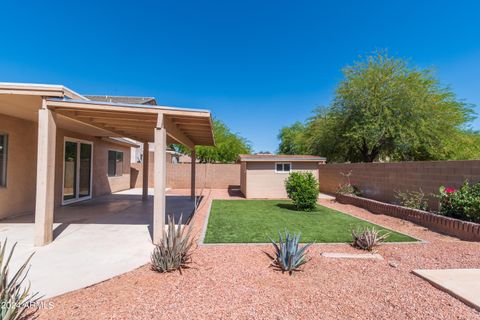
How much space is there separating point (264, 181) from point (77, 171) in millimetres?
8832

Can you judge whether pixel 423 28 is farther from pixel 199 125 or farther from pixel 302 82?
pixel 199 125

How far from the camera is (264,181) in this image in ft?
44.5

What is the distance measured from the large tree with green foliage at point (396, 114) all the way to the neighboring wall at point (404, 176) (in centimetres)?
376

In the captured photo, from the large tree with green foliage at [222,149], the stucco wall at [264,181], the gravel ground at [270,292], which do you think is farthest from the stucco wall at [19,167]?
the large tree with green foliage at [222,149]

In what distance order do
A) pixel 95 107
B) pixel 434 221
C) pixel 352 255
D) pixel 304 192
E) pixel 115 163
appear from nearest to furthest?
pixel 352 255
pixel 95 107
pixel 434 221
pixel 304 192
pixel 115 163

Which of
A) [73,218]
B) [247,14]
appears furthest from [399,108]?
[73,218]

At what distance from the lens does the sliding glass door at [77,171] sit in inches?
392

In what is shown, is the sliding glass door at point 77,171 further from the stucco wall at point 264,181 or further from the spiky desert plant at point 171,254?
the spiky desert plant at point 171,254

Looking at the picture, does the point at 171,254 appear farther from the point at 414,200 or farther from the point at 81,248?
the point at 414,200

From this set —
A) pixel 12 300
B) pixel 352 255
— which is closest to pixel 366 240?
pixel 352 255

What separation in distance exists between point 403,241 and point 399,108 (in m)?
11.8

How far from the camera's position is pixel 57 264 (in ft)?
13.1

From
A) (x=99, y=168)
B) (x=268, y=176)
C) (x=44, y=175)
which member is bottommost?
(x=268, y=176)

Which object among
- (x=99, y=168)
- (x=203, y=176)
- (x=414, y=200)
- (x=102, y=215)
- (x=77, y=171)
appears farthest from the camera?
(x=203, y=176)
